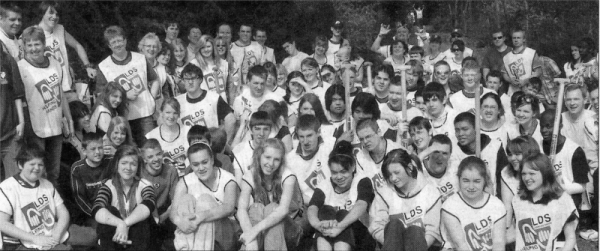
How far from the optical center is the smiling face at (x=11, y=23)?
205 inches

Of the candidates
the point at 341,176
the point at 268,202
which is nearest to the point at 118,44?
the point at 268,202

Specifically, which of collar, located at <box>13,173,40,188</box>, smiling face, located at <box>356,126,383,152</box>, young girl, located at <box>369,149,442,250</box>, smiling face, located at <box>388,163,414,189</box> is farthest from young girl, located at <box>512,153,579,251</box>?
collar, located at <box>13,173,40,188</box>

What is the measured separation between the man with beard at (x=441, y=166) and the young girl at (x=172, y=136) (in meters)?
1.31

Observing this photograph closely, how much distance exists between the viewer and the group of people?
417 centimetres

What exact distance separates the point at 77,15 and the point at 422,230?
2835 millimetres

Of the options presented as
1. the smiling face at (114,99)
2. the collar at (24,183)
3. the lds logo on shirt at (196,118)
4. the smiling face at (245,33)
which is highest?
the smiling face at (245,33)

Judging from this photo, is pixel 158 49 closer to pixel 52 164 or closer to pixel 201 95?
pixel 201 95

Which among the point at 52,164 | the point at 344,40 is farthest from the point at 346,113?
the point at 344,40

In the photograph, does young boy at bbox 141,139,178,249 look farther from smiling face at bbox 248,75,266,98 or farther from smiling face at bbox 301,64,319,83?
smiling face at bbox 301,64,319,83

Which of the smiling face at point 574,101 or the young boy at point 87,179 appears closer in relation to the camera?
the young boy at point 87,179

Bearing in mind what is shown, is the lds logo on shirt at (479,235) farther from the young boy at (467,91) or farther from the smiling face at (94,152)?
the smiling face at (94,152)

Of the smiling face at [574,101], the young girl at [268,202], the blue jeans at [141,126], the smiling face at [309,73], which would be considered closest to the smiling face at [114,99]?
the blue jeans at [141,126]

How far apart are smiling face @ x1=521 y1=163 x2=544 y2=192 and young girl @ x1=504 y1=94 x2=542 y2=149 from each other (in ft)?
3.23

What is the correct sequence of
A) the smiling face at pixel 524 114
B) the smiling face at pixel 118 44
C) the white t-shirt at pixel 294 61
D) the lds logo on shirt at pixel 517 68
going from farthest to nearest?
the white t-shirt at pixel 294 61 → the lds logo on shirt at pixel 517 68 → the smiling face at pixel 118 44 → the smiling face at pixel 524 114
